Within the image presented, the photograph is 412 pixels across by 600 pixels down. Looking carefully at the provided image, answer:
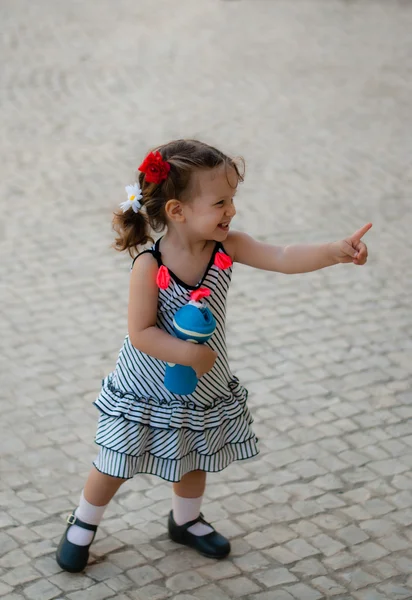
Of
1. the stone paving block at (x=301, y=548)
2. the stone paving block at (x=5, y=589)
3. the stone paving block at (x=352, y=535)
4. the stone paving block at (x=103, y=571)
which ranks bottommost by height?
the stone paving block at (x=5, y=589)

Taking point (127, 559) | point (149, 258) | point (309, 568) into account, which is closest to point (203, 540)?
point (127, 559)

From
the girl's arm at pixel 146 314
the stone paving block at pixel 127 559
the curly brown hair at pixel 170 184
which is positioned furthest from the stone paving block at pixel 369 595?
the curly brown hair at pixel 170 184

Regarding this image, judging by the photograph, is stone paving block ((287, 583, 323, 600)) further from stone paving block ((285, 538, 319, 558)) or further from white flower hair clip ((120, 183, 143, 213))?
white flower hair clip ((120, 183, 143, 213))

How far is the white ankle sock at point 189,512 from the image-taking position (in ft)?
11.3

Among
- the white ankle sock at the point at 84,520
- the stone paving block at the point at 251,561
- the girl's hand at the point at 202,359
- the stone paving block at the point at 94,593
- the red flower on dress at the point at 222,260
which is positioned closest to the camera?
the girl's hand at the point at 202,359

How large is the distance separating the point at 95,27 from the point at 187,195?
10.2 meters

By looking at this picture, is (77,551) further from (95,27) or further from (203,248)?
(95,27)

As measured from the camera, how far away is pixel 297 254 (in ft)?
10.2

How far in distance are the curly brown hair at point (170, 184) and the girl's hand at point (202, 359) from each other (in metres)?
0.47

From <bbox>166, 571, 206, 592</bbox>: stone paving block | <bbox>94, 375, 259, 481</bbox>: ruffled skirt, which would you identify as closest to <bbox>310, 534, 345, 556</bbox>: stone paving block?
<bbox>166, 571, 206, 592</bbox>: stone paving block

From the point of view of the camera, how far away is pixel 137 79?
33.9 feet

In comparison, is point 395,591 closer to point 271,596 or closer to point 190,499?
point 271,596

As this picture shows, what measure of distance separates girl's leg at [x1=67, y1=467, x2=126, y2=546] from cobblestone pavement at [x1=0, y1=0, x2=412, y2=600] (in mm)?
142

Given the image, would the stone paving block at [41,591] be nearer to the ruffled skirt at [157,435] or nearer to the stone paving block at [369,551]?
the ruffled skirt at [157,435]
